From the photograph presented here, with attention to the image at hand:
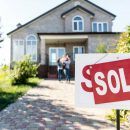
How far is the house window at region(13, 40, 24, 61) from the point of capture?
33500mm

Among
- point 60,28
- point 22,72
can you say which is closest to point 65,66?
point 22,72

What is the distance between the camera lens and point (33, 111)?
974cm

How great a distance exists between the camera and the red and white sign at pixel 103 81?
329 cm

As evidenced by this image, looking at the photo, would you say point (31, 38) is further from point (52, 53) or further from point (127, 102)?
point (127, 102)

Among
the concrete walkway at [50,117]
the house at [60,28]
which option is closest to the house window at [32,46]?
the house at [60,28]

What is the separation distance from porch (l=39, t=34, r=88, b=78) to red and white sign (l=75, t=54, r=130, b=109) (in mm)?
25725

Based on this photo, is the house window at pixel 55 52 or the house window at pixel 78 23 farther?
the house window at pixel 78 23

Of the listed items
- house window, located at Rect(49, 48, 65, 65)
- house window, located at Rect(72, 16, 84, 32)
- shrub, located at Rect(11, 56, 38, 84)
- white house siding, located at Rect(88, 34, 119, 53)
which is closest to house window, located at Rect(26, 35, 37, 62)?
house window, located at Rect(49, 48, 65, 65)

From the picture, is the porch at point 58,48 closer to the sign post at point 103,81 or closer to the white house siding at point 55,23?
the white house siding at point 55,23

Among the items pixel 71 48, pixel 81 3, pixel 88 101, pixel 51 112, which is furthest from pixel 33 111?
pixel 81 3

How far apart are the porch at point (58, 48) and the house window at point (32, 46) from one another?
4.31 ft

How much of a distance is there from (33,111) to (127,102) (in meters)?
6.72

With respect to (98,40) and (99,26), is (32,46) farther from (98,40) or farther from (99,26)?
(98,40)

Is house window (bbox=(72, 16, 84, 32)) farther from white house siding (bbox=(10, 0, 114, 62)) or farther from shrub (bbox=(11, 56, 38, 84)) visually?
shrub (bbox=(11, 56, 38, 84))
